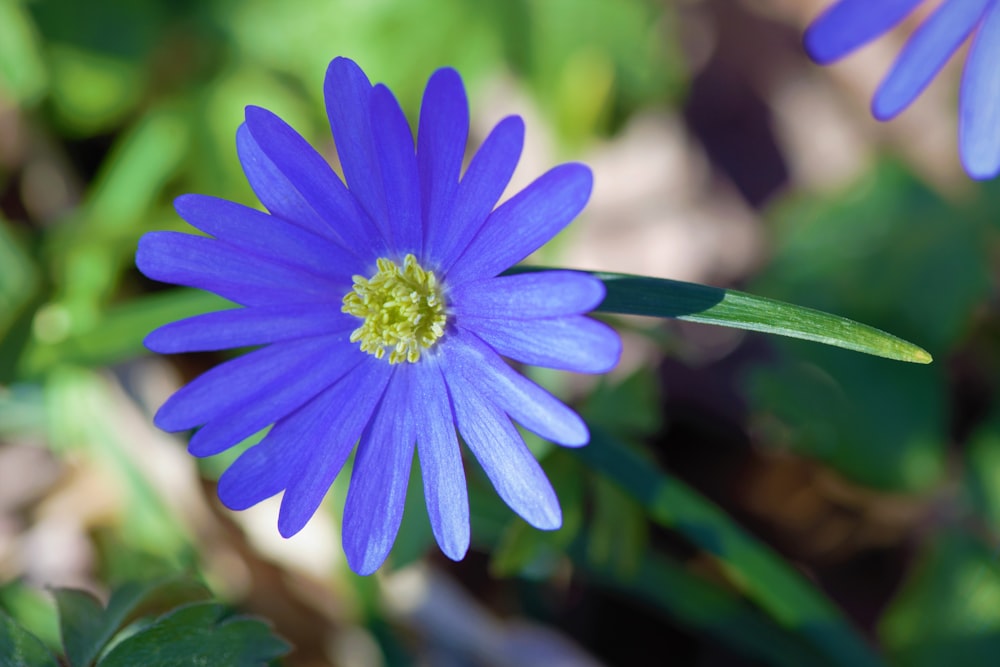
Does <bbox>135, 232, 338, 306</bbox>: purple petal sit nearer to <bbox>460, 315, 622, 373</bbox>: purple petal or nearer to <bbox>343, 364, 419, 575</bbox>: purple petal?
<bbox>343, 364, 419, 575</bbox>: purple petal

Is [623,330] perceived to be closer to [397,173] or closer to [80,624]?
[397,173]

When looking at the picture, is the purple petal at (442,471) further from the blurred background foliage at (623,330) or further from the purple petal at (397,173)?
the blurred background foliage at (623,330)

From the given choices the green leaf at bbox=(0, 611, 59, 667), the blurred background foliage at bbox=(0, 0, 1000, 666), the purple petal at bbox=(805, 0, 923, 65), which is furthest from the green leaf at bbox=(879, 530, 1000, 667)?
the green leaf at bbox=(0, 611, 59, 667)

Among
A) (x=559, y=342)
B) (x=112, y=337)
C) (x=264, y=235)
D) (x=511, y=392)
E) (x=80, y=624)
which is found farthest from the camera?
(x=112, y=337)

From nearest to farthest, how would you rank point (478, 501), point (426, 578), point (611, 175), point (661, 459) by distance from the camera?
point (478, 501) → point (426, 578) → point (661, 459) → point (611, 175)

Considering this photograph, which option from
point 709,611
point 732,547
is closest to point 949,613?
point 709,611

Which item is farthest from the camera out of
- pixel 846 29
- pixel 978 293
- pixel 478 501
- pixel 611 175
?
pixel 611 175

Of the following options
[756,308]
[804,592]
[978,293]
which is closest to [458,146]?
[756,308]

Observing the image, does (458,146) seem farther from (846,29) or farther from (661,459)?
(661,459)
